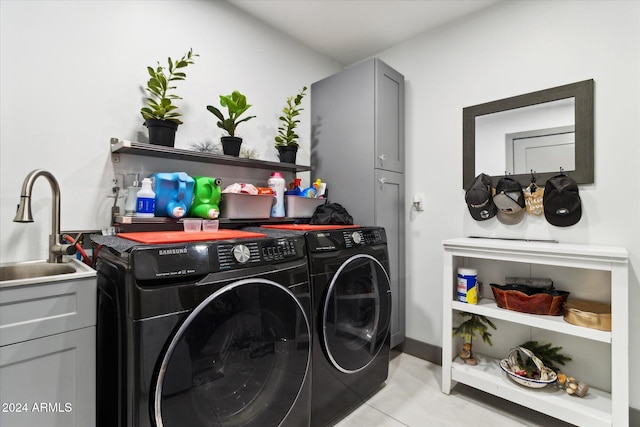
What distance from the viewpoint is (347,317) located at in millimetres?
1635

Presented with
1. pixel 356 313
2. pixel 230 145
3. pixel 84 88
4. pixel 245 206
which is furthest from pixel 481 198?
pixel 84 88

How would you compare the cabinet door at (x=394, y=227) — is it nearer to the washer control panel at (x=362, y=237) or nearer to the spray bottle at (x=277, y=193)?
the washer control panel at (x=362, y=237)

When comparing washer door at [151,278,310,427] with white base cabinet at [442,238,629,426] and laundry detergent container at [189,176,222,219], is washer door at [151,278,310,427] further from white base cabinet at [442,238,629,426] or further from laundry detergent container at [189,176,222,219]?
white base cabinet at [442,238,629,426]

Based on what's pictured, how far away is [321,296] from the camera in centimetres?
150

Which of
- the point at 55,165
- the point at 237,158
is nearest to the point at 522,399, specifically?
the point at 237,158

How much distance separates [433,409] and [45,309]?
6.19 feet

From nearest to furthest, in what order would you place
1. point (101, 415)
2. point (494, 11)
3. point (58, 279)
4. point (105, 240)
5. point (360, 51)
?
point (58, 279) < point (101, 415) < point (105, 240) < point (494, 11) < point (360, 51)

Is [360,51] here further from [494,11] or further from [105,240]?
[105,240]

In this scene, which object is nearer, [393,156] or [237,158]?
[237,158]

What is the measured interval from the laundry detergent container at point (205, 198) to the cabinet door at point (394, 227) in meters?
1.09

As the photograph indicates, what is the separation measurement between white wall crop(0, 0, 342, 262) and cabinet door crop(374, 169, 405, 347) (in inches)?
48.4

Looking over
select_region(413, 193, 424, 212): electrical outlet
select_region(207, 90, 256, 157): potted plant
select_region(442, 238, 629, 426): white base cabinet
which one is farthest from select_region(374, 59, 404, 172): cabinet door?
select_region(207, 90, 256, 157): potted plant

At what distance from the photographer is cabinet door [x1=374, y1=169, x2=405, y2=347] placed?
2.25 metres

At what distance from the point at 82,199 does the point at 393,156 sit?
1.97 m
